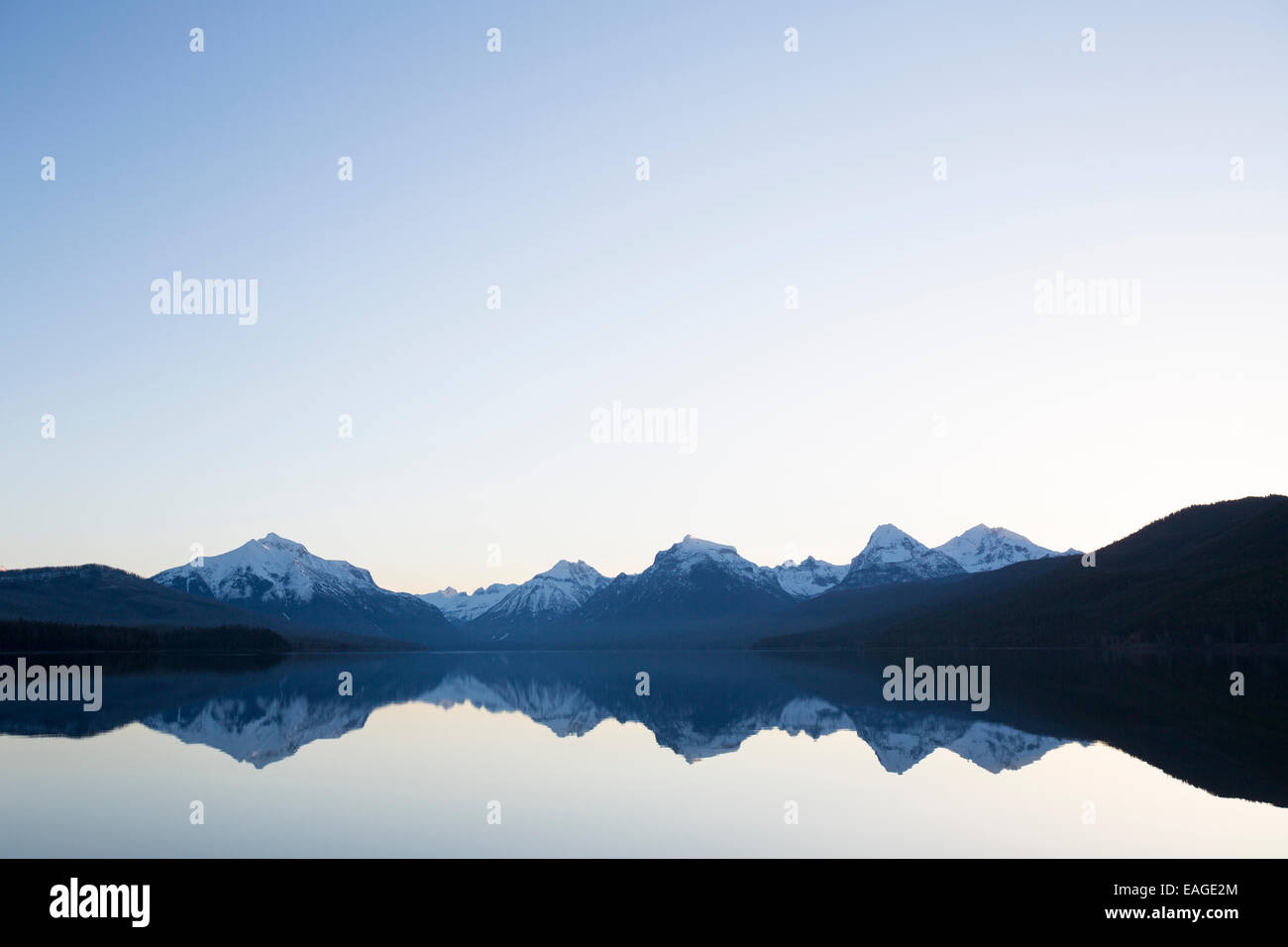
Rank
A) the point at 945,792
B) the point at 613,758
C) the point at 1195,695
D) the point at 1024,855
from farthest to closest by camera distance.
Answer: the point at 1195,695 < the point at 613,758 < the point at 945,792 < the point at 1024,855

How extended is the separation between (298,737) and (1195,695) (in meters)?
64.2

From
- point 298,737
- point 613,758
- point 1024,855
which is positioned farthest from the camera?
point 298,737

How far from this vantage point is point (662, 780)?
3544cm

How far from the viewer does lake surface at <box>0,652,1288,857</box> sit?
24.5 m

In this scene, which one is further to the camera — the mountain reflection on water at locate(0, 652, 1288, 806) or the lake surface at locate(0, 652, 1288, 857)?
the mountain reflection on water at locate(0, 652, 1288, 806)

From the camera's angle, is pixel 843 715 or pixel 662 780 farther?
pixel 843 715

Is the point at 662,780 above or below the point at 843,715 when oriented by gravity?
above

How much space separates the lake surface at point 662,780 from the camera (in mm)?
24531

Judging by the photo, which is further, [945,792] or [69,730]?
[69,730]

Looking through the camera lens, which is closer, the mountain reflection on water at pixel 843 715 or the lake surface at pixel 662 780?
the lake surface at pixel 662 780

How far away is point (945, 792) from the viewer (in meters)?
31.9
